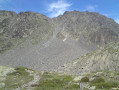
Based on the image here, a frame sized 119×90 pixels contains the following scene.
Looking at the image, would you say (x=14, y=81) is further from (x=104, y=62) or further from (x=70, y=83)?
(x=104, y=62)

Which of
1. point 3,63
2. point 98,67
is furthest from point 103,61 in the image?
point 3,63

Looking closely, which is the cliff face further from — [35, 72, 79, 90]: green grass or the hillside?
[35, 72, 79, 90]: green grass

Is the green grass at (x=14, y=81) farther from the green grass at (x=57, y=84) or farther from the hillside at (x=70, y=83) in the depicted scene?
the green grass at (x=57, y=84)

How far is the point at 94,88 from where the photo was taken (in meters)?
34.0

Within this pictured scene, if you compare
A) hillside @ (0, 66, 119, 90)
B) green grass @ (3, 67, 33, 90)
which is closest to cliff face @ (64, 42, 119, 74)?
hillside @ (0, 66, 119, 90)

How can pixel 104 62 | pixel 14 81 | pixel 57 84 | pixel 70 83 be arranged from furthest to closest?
pixel 104 62, pixel 14 81, pixel 57 84, pixel 70 83

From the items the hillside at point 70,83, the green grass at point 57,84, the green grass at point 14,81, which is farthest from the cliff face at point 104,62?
the green grass at point 14,81

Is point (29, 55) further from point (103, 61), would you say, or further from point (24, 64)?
point (103, 61)

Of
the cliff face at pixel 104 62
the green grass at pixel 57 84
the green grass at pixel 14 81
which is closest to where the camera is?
the green grass at pixel 57 84

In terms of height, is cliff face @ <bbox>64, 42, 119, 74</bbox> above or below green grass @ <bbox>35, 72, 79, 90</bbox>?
above

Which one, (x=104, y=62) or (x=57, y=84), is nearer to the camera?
(x=57, y=84)

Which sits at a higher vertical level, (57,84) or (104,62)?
(104,62)

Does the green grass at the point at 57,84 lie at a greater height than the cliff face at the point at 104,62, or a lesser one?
lesser

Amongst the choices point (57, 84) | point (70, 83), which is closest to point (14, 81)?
point (57, 84)
